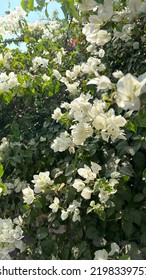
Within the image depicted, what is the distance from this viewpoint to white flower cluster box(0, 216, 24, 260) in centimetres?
160

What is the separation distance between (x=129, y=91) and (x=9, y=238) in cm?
99

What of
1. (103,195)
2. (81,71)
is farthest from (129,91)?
(81,71)

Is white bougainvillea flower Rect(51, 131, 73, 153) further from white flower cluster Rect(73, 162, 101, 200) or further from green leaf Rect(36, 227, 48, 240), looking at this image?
green leaf Rect(36, 227, 48, 240)

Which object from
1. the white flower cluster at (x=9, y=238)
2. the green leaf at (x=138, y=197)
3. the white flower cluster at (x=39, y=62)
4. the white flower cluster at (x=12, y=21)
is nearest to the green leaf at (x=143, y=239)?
the green leaf at (x=138, y=197)

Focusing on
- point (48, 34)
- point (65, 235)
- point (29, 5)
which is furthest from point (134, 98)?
point (48, 34)

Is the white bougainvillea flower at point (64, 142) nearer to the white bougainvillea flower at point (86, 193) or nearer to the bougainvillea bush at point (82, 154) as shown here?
the bougainvillea bush at point (82, 154)

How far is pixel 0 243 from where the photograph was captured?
160cm

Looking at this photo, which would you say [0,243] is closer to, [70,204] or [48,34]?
[70,204]

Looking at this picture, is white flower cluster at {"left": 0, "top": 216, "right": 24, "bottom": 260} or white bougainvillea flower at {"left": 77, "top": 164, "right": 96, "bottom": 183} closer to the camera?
white bougainvillea flower at {"left": 77, "top": 164, "right": 96, "bottom": 183}

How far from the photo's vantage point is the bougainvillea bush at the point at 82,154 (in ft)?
4.53

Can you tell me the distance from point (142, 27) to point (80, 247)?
0.99 m

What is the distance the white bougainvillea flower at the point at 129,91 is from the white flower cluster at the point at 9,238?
950 millimetres

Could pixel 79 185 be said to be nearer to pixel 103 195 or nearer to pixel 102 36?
pixel 103 195

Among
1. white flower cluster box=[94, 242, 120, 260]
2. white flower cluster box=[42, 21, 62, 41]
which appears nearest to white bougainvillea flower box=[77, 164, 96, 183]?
white flower cluster box=[94, 242, 120, 260]
